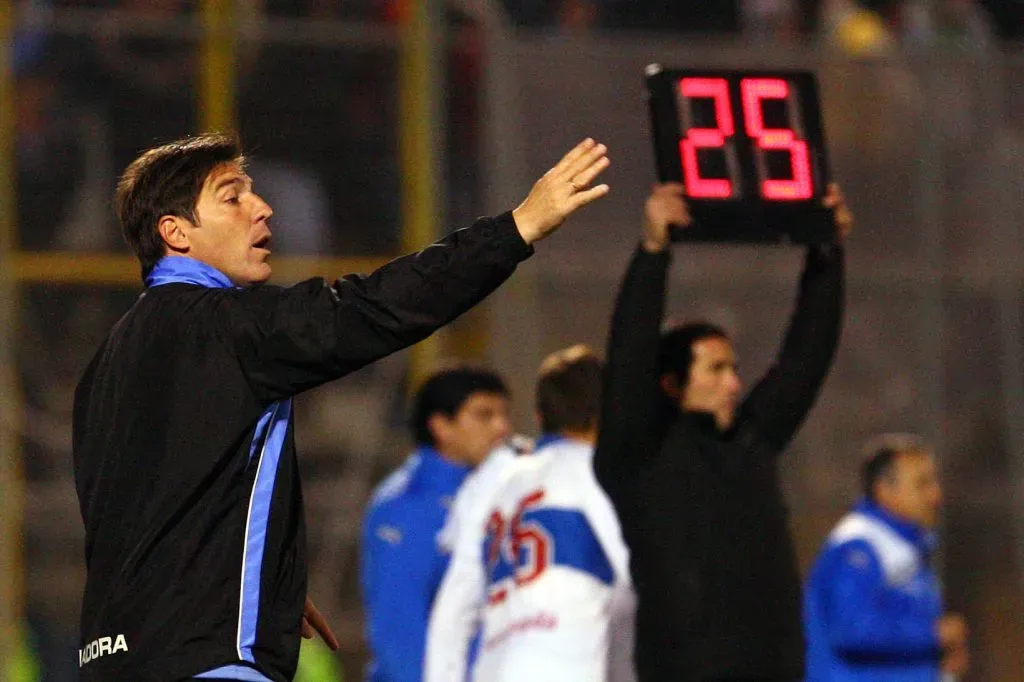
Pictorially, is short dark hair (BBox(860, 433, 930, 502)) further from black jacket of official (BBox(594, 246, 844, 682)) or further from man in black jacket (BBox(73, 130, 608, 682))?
man in black jacket (BBox(73, 130, 608, 682))

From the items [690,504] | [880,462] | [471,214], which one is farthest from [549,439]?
[471,214]

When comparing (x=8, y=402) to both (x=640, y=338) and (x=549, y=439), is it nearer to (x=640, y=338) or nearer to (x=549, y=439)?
(x=549, y=439)

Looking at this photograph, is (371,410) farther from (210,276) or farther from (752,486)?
(210,276)

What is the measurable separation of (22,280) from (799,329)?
18.0 ft

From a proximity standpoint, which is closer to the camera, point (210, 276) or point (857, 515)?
point (210, 276)

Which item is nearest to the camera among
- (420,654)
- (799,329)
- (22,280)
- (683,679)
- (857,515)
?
(683,679)

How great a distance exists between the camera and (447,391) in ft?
26.5

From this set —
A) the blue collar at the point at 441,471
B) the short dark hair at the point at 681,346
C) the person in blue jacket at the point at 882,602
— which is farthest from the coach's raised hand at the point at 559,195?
the person in blue jacket at the point at 882,602

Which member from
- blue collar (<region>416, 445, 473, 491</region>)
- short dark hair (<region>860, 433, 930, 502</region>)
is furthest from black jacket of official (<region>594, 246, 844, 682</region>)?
short dark hair (<region>860, 433, 930, 502</region>)

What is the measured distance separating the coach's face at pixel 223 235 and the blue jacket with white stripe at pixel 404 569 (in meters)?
3.39

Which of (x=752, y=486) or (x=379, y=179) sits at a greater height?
(x=379, y=179)

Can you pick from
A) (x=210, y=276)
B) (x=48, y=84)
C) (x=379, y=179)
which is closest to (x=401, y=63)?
(x=379, y=179)

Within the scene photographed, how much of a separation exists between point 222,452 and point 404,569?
3.64 metres

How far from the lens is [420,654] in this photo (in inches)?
302
